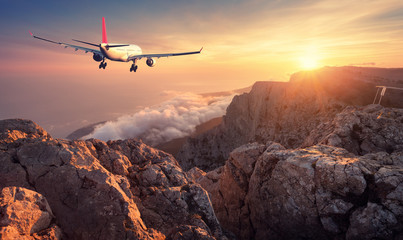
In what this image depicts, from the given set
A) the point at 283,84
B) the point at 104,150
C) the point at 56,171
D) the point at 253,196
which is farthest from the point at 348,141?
the point at 283,84

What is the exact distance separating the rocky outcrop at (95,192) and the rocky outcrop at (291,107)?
87.3 feet

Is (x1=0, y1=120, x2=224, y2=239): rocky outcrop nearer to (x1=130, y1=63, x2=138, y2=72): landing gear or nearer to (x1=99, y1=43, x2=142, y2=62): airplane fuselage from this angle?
(x1=99, y1=43, x2=142, y2=62): airplane fuselage

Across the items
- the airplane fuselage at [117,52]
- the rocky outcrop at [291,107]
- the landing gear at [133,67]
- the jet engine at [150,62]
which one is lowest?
the rocky outcrop at [291,107]

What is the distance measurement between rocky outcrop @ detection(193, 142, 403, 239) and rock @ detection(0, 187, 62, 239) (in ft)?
61.1

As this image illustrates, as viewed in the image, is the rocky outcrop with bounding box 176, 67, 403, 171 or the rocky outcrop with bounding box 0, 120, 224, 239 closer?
the rocky outcrop with bounding box 0, 120, 224, 239

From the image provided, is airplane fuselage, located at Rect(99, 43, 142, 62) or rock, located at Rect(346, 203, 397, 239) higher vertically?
airplane fuselage, located at Rect(99, 43, 142, 62)

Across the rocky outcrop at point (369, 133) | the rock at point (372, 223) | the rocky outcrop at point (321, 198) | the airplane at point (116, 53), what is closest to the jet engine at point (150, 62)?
the airplane at point (116, 53)

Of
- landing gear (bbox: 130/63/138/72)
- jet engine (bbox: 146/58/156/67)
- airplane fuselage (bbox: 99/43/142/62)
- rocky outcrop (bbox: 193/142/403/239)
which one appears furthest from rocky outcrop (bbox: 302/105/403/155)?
airplane fuselage (bbox: 99/43/142/62)

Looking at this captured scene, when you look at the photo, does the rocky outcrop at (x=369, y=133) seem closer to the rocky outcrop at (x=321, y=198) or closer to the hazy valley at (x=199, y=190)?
the hazy valley at (x=199, y=190)

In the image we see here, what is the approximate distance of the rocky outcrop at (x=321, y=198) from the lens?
48.1 ft

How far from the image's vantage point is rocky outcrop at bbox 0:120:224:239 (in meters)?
11.2

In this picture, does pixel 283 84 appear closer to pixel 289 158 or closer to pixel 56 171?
pixel 289 158

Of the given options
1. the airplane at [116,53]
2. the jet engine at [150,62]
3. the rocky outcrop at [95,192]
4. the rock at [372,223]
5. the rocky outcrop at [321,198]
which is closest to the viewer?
the rocky outcrop at [95,192]

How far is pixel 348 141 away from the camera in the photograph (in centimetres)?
2641
